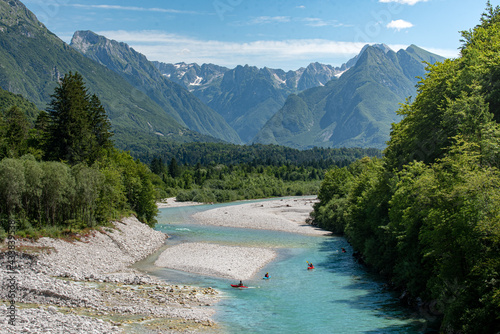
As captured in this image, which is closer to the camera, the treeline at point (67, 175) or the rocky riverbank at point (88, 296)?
the rocky riverbank at point (88, 296)

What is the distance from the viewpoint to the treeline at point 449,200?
23.7 meters

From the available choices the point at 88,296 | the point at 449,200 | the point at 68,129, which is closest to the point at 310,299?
the point at 449,200

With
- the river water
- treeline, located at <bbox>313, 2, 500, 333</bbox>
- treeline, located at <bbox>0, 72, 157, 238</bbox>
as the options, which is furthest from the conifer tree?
treeline, located at <bbox>313, 2, 500, 333</bbox>

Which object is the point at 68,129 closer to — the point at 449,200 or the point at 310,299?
the point at 310,299

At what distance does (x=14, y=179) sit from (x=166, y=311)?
931 inches

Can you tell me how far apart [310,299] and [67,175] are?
32303mm

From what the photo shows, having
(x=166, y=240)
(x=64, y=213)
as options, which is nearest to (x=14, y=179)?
(x=64, y=213)

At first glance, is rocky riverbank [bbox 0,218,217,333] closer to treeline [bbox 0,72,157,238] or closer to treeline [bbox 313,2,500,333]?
treeline [bbox 0,72,157,238]

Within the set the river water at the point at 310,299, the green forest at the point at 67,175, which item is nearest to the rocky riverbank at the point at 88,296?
the river water at the point at 310,299

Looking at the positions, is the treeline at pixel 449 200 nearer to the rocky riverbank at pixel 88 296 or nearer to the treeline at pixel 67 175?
the rocky riverbank at pixel 88 296

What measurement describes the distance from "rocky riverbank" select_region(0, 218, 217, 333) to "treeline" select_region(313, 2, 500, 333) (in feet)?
52.5

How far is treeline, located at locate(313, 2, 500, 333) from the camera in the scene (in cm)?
2373

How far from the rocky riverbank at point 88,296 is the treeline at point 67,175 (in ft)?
14.3

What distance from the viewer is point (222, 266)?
50.8 m
